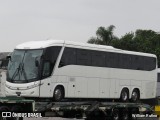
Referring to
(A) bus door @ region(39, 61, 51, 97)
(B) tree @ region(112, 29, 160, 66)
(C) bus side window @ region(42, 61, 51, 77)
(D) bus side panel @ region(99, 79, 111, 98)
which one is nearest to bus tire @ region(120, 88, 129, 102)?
(D) bus side panel @ region(99, 79, 111, 98)

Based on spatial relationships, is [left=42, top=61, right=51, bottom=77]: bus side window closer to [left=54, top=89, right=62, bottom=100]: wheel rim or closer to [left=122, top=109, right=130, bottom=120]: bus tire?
[left=54, top=89, right=62, bottom=100]: wheel rim

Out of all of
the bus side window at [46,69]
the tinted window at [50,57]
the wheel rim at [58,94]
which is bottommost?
the wheel rim at [58,94]

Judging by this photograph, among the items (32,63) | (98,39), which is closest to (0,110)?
(32,63)

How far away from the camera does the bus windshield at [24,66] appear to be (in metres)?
21.7

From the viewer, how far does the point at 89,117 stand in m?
24.5

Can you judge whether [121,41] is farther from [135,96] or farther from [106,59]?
[106,59]

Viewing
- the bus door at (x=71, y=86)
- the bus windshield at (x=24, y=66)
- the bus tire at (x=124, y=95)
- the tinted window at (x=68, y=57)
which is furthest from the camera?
the bus tire at (x=124, y=95)

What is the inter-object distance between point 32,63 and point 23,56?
0.86 meters

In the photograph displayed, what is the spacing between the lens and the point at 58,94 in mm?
23125

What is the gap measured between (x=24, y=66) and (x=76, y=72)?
3.30 metres

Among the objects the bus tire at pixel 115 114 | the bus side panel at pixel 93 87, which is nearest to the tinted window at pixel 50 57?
the bus side panel at pixel 93 87

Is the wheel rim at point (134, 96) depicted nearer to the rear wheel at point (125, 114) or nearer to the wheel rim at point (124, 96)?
the wheel rim at point (124, 96)

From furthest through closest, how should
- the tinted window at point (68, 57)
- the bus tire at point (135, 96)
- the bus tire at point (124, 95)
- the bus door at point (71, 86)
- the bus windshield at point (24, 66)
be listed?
1. the bus tire at point (135, 96)
2. the bus tire at point (124, 95)
3. the bus door at point (71, 86)
4. the tinted window at point (68, 57)
5. the bus windshield at point (24, 66)

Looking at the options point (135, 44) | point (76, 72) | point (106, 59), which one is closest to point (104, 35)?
point (135, 44)
